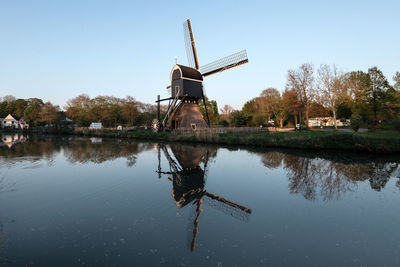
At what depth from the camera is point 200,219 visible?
536cm

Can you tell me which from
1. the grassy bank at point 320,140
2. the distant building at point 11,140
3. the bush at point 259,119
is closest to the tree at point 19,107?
the distant building at point 11,140

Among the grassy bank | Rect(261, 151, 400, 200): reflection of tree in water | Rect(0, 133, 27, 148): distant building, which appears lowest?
Rect(261, 151, 400, 200): reflection of tree in water

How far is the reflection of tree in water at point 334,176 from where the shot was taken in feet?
24.8

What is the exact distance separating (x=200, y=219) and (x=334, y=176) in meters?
7.52

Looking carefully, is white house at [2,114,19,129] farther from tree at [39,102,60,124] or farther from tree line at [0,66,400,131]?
tree at [39,102,60,124]

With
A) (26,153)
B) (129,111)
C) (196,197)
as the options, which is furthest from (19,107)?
(196,197)

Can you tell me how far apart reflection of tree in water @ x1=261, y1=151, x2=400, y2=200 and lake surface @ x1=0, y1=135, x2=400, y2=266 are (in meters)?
0.07

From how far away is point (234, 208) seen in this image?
6160 mm

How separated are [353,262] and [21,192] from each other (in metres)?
10.1

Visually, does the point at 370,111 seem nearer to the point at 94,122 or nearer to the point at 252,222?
the point at 252,222

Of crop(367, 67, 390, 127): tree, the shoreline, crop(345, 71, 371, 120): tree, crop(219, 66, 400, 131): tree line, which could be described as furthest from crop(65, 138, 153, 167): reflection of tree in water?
crop(367, 67, 390, 127): tree

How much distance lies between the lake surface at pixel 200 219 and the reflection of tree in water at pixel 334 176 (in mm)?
72

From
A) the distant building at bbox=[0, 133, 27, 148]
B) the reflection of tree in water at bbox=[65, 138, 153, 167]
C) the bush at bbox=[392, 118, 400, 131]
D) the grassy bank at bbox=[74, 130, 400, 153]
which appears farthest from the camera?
the distant building at bbox=[0, 133, 27, 148]

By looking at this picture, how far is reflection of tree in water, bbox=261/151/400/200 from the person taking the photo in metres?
7.56
